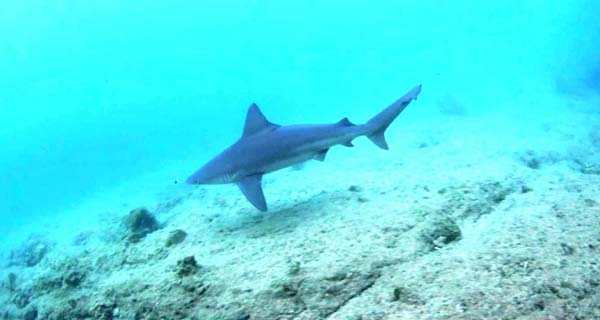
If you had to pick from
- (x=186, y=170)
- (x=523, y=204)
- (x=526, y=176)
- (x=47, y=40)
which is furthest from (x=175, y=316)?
(x=47, y=40)

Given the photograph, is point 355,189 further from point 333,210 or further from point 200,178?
point 200,178

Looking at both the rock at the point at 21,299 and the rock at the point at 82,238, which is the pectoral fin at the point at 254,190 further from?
the rock at the point at 82,238

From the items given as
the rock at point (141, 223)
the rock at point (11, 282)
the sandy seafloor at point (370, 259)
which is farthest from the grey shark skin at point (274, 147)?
the rock at point (11, 282)

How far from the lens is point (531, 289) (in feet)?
11.4

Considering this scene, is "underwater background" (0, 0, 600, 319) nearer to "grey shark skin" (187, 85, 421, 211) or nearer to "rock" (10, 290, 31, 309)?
"rock" (10, 290, 31, 309)

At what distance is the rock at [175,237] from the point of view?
6.81 meters

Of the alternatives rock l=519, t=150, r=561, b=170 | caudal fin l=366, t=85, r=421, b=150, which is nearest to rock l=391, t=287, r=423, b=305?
caudal fin l=366, t=85, r=421, b=150

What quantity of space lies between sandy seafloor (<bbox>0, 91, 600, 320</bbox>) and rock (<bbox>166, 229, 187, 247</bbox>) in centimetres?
7

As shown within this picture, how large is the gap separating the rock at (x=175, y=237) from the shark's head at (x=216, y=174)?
87 centimetres

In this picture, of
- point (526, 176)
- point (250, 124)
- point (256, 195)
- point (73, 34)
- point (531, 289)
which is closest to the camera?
point (531, 289)

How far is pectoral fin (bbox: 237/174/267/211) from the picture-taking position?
6.41 metres

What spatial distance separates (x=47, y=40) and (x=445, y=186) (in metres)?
190

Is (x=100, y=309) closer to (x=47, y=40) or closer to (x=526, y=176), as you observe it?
(x=526, y=176)

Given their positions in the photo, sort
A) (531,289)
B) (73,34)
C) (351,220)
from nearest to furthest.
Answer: (531,289), (351,220), (73,34)
